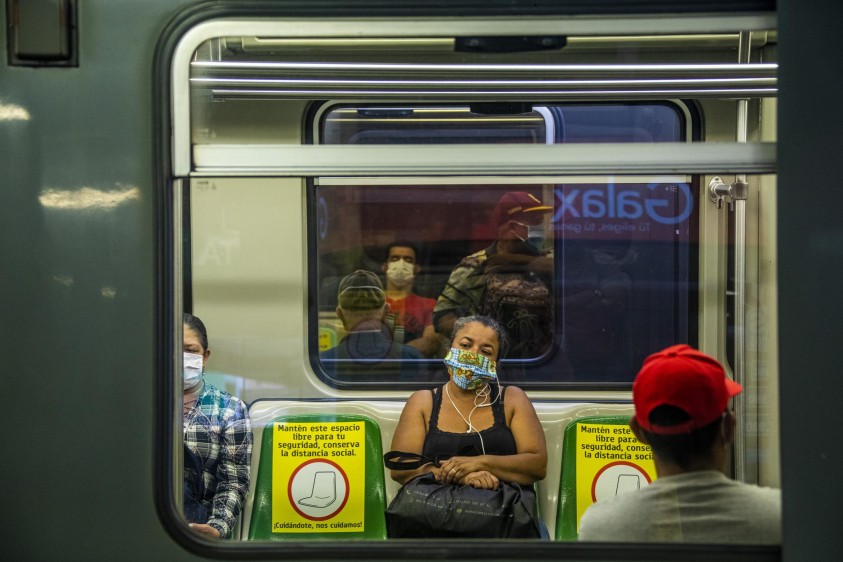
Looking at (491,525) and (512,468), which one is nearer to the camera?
(491,525)

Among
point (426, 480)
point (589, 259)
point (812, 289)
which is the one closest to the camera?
point (812, 289)

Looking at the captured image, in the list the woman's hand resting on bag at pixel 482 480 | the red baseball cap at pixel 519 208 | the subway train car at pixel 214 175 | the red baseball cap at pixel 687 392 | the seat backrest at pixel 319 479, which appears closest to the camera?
the subway train car at pixel 214 175

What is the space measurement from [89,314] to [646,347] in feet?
9.19

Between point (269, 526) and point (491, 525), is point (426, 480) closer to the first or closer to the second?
point (491, 525)

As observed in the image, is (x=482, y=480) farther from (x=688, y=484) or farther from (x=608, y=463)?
(x=688, y=484)

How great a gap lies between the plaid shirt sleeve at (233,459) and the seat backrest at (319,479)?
0.34ft

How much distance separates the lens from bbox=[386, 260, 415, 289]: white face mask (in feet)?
13.6

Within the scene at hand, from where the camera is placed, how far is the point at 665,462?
6.74ft

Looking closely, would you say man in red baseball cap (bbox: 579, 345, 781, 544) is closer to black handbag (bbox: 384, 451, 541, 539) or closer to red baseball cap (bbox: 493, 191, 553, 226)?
black handbag (bbox: 384, 451, 541, 539)

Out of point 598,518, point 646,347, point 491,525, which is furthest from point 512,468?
point 598,518

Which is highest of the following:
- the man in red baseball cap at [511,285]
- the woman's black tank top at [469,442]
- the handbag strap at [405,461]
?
the man in red baseball cap at [511,285]

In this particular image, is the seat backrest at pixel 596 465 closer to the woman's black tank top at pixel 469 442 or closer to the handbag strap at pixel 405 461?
the woman's black tank top at pixel 469 442

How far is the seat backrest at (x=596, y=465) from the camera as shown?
378 cm

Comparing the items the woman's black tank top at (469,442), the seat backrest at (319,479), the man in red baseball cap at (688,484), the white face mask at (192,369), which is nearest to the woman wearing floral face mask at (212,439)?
the white face mask at (192,369)
